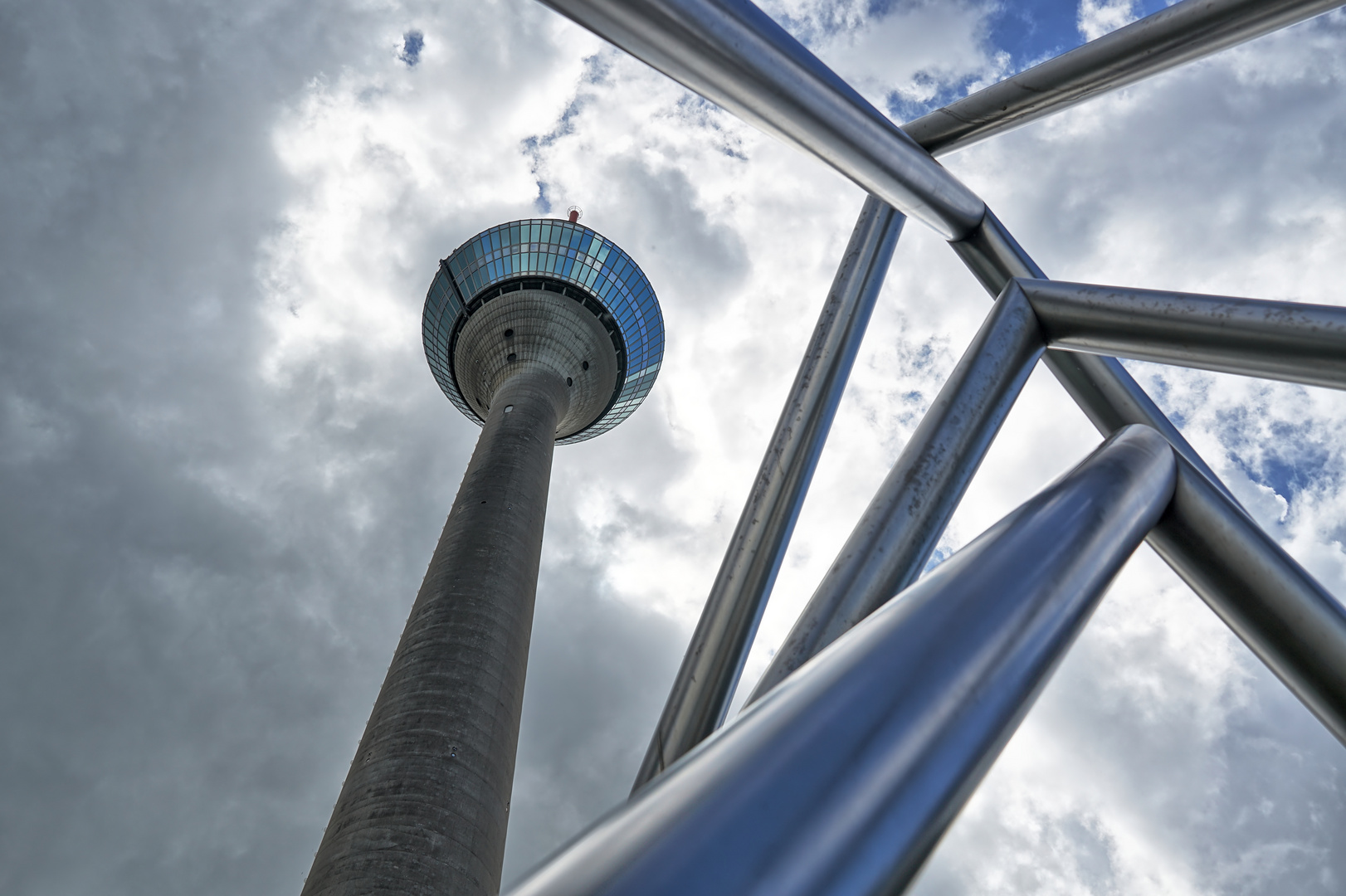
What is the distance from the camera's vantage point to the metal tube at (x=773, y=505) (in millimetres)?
3967

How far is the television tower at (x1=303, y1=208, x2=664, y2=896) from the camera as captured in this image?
1636 centimetres

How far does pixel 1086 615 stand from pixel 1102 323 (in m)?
1.76

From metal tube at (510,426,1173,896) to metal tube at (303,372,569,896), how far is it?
16.7m

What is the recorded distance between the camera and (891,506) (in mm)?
3293

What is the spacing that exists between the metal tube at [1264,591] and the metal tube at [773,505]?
6.59ft

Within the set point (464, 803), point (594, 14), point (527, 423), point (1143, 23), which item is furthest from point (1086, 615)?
point (527, 423)

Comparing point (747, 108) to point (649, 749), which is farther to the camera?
point (649, 749)

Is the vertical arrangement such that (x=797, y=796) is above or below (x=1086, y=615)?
below

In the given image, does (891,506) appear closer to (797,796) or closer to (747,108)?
(747,108)

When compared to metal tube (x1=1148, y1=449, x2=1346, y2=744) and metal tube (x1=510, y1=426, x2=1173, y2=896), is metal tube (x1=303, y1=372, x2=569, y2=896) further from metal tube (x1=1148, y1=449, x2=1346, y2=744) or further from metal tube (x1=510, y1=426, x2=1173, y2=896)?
metal tube (x1=510, y1=426, x2=1173, y2=896)

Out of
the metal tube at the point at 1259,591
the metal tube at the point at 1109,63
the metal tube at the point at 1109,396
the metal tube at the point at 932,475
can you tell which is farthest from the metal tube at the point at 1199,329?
the metal tube at the point at 1109,63

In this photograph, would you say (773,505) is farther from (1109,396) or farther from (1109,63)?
(1109,63)

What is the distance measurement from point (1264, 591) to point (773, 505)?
2425mm

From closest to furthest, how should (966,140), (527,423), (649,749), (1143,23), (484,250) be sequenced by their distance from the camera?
(649,749) → (1143,23) → (966,140) → (527,423) → (484,250)
